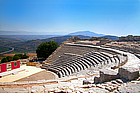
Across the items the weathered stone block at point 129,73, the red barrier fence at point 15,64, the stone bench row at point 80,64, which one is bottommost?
the stone bench row at point 80,64

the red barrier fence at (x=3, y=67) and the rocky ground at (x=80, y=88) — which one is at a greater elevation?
the red barrier fence at (x=3, y=67)

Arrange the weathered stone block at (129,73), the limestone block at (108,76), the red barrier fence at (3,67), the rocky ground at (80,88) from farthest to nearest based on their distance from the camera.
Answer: the red barrier fence at (3,67)
the limestone block at (108,76)
the weathered stone block at (129,73)
the rocky ground at (80,88)

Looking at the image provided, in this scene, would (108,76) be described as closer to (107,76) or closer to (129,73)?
(107,76)

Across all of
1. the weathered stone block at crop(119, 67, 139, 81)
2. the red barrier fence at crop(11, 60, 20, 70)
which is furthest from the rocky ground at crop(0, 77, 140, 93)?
the red barrier fence at crop(11, 60, 20, 70)

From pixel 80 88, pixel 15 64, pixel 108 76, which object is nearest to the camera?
pixel 80 88

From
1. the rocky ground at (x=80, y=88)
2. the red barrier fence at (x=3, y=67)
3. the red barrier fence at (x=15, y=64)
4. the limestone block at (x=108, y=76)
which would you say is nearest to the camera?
the rocky ground at (x=80, y=88)

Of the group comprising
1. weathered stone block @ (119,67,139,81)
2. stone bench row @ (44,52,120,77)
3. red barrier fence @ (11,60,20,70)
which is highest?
weathered stone block @ (119,67,139,81)

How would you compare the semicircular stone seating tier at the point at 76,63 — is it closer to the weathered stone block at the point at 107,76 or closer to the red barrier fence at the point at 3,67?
the red barrier fence at the point at 3,67

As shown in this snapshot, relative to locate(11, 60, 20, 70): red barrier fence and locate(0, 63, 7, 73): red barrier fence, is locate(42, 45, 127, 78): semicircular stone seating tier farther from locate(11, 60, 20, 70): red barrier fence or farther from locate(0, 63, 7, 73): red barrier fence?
locate(0, 63, 7, 73): red barrier fence

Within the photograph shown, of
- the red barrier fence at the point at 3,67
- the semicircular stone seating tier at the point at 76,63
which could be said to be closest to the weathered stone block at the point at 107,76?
the semicircular stone seating tier at the point at 76,63

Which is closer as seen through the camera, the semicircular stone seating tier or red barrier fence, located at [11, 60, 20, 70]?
red barrier fence, located at [11, 60, 20, 70]

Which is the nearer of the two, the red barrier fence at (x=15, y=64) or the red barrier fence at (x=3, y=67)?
the red barrier fence at (x=3, y=67)

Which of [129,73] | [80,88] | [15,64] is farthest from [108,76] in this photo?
[15,64]
